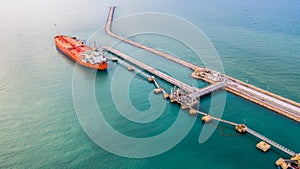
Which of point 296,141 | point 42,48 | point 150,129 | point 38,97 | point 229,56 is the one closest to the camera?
point 296,141

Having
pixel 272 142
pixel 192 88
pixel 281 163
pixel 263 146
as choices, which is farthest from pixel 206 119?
pixel 281 163

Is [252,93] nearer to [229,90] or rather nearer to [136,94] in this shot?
[229,90]

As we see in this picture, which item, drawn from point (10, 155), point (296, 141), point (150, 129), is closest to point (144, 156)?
point (150, 129)

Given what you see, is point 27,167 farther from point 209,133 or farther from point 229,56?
point 229,56

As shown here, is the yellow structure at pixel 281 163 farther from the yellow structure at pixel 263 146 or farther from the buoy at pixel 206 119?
the buoy at pixel 206 119

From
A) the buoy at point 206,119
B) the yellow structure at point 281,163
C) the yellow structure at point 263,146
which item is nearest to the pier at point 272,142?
the yellow structure at point 263,146

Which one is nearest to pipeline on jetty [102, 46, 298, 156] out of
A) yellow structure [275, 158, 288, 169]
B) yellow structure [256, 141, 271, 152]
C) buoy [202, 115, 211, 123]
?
buoy [202, 115, 211, 123]

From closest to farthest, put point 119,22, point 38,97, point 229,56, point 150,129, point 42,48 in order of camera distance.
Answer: point 150,129 < point 38,97 < point 229,56 < point 42,48 < point 119,22
